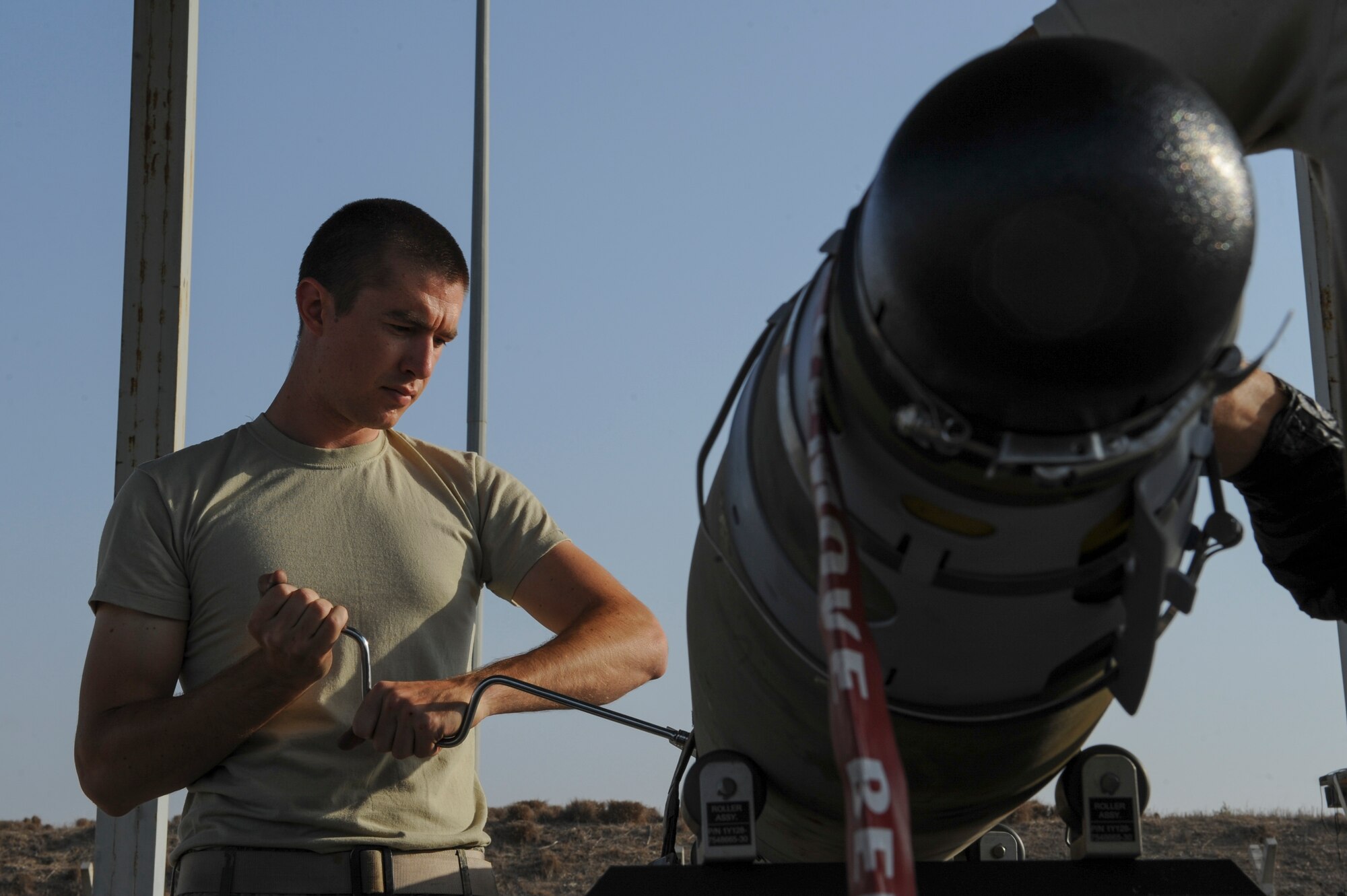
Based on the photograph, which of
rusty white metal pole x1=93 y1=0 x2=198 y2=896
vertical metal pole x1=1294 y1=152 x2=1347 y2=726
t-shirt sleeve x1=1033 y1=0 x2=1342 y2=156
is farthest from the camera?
rusty white metal pole x1=93 y1=0 x2=198 y2=896

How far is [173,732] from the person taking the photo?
7.25 ft

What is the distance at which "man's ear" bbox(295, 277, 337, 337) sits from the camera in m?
2.76

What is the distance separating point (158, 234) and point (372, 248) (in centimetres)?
126

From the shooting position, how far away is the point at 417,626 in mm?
2459

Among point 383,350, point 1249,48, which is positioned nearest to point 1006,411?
point 1249,48

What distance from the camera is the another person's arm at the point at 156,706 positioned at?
83.6 inches

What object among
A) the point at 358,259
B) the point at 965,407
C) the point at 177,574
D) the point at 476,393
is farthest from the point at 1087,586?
the point at 476,393

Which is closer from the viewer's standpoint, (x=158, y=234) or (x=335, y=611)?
(x=335, y=611)

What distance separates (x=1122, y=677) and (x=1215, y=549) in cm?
13

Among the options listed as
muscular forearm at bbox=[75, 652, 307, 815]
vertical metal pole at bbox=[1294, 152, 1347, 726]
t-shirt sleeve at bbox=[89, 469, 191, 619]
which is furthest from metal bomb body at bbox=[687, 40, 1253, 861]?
vertical metal pole at bbox=[1294, 152, 1347, 726]

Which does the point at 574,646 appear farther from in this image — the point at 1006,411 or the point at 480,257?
the point at 480,257

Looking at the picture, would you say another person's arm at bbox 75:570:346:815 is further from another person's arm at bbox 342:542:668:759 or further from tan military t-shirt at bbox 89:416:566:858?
another person's arm at bbox 342:542:668:759

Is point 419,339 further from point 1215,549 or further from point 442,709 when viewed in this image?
point 1215,549

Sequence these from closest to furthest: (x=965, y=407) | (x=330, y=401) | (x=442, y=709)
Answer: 1. (x=965, y=407)
2. (x=442, y=709)
3. (x=330, y=401)
